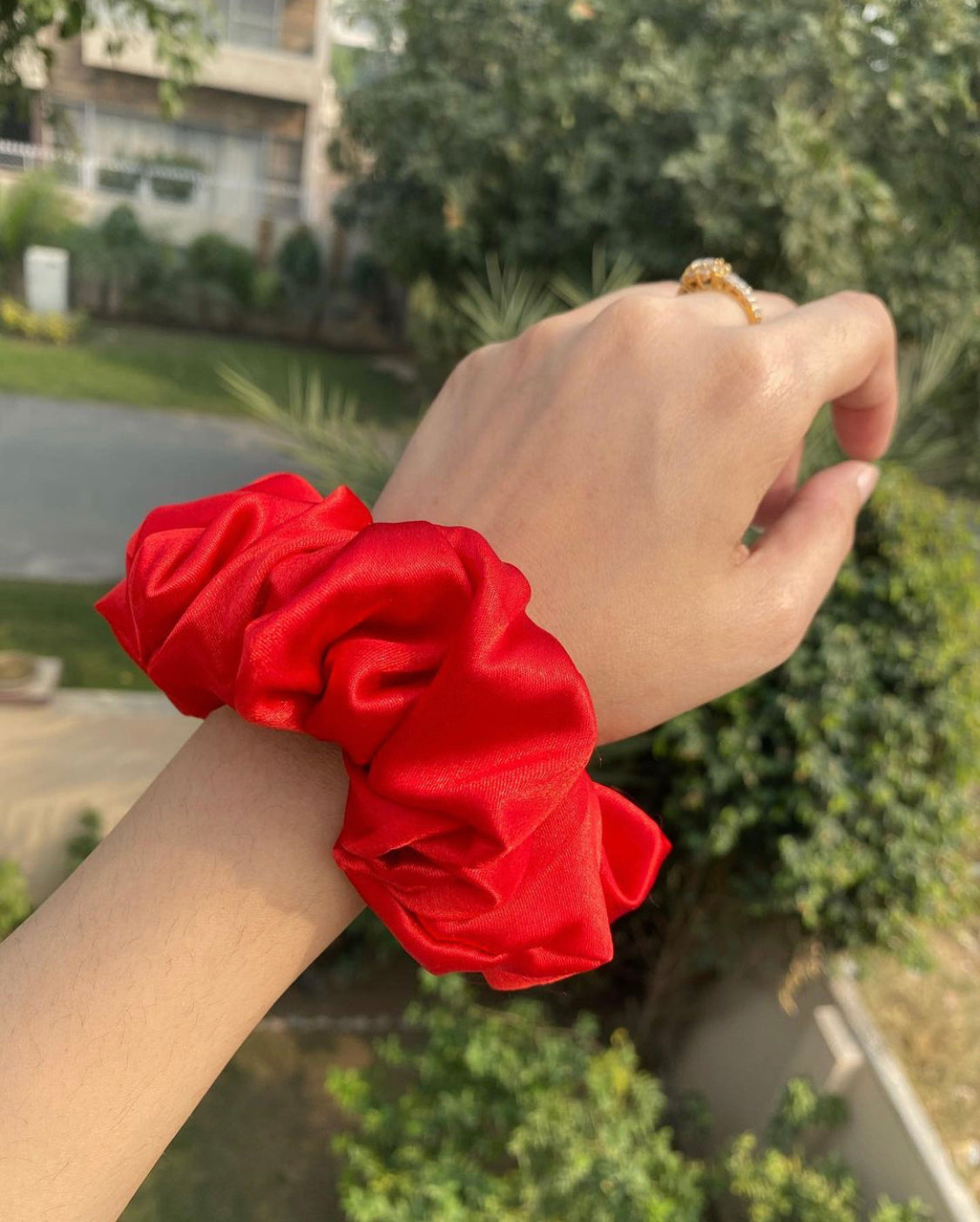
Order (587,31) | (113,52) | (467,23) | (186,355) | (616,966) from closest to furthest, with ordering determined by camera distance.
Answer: (616,966) → (113,52) → (587,31) → (467,23) → (186,355)

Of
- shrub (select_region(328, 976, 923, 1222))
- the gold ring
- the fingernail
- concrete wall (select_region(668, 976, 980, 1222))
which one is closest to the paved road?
shrub (select_region(328, 976, 923, 1222))

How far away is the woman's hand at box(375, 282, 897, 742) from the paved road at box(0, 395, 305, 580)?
615 centimetres

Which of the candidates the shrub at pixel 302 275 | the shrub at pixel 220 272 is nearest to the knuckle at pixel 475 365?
the shrub at pixel 220 272

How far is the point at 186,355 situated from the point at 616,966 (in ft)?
43.3

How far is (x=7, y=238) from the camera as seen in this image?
15.0 meters

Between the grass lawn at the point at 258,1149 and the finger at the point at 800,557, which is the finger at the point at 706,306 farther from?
the grass lawn at the point at 258,1149

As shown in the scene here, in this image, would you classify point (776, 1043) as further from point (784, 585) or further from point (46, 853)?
point (46, 853)

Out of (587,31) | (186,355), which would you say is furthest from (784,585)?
(186,355)

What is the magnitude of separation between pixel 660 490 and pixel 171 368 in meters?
13.8

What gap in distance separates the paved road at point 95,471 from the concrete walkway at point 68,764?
8.98ft

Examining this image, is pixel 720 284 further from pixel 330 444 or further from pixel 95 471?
pixel 95 471

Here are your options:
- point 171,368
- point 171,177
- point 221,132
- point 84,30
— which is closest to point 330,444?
point 84,30

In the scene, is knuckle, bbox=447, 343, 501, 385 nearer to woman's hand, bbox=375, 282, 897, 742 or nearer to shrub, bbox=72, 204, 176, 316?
woman's hand, bbox=375, 282, 897, 742

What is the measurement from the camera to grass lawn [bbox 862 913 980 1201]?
2.48 m
